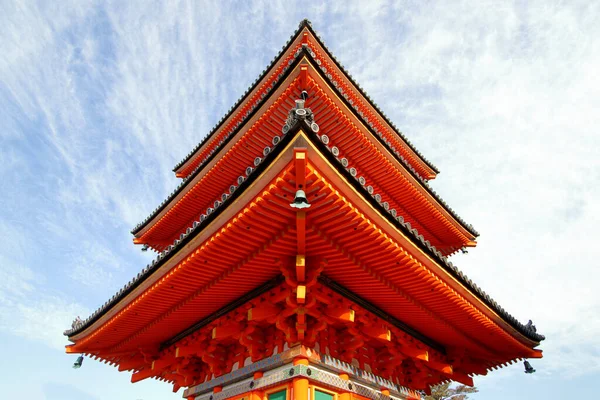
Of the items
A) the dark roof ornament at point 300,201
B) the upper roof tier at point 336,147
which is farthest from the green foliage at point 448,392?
the dark roof ornament at point 300,201

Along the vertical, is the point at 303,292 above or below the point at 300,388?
above

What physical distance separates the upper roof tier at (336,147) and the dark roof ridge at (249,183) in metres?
3.11

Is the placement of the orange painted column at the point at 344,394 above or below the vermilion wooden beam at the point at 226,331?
below

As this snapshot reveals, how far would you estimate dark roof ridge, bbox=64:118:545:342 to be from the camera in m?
6.48

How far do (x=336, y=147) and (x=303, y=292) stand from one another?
390 cm

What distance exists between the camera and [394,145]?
630 inches

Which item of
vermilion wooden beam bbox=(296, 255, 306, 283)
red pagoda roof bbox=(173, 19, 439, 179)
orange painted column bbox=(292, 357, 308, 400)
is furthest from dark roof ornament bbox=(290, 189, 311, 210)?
red pagoda roof bbox=(173, 19, 439, 179)

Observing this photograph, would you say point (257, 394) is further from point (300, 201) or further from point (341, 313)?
point (300, 201)

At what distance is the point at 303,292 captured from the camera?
757cm

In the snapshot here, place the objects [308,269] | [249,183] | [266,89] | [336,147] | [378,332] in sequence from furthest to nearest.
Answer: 1. [266,89]
2. [336,147]
3. [378,332]
4. [308,269]
5. [249,183]

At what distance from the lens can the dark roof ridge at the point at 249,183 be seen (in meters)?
6.48

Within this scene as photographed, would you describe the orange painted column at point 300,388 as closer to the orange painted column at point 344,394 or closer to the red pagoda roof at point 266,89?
Answer: the orange painted column at point 344,394

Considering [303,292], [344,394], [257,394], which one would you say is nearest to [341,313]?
[303,292]

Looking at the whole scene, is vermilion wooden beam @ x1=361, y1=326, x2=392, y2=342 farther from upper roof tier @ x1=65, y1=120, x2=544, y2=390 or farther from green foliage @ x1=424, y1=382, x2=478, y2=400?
green foliage @ x1=424, y1=382, x2=478, y2=400
